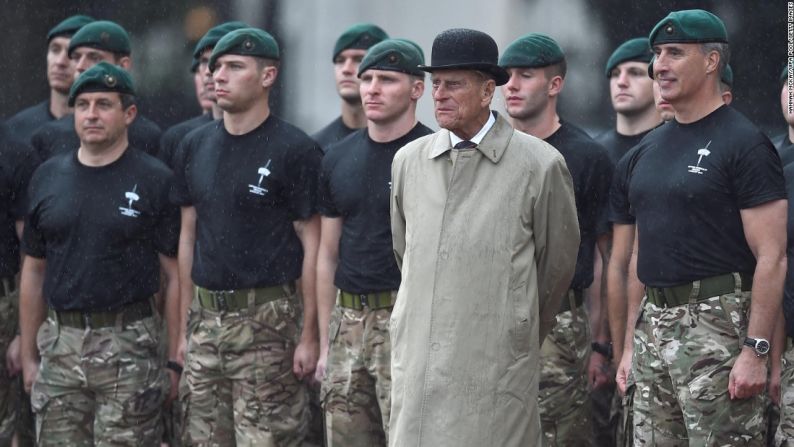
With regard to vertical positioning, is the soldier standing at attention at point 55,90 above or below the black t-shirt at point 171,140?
above

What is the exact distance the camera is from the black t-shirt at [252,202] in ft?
25.2

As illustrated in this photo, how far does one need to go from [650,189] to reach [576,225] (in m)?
0.72

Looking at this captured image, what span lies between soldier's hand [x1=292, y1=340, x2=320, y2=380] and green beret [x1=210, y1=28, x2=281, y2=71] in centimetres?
147

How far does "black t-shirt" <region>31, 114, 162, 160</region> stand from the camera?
8.89 m

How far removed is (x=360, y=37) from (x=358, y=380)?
96.4 inches

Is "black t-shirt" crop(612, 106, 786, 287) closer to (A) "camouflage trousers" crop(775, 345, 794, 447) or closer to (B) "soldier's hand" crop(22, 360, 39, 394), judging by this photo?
(A) "camouflage trousers" crop(775, 345, 794, 447)

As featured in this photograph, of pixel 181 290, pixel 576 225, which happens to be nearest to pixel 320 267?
Result: pixel 181 290

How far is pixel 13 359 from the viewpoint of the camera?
8492mm

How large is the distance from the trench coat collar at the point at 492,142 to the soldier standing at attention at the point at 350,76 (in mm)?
3037

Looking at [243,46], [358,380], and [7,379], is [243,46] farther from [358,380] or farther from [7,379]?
[7,379]

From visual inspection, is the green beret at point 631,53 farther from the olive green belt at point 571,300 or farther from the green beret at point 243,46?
the green beret at point 243,46

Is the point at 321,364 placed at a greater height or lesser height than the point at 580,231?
lesser
